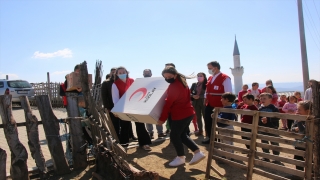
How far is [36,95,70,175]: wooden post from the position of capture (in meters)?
4.96

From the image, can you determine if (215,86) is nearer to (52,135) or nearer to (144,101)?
(144,101)

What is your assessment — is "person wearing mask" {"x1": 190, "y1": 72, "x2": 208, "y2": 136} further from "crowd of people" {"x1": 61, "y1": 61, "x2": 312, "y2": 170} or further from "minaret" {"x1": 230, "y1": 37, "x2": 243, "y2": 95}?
"minaret" {"x1": 230, "y1": 37, "x2": 243, "y2": 95}

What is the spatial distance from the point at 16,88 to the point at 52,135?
572 inches

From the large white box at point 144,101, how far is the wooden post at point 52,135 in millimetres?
1137

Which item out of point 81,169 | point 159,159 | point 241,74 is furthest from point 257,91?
point 241,74

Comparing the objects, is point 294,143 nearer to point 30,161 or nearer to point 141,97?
point 141,97

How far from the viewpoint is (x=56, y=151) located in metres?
4.98

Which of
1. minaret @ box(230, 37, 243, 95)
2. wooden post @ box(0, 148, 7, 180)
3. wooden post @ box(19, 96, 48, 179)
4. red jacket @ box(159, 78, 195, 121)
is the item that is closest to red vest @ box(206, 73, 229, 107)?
red jacket @ box(159, 78, 195, 121)

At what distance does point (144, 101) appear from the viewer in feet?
15.3

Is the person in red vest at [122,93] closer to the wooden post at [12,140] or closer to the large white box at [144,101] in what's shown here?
the large white box at [144,101]

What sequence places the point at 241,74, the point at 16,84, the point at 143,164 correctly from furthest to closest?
the point at 241,74, the point at 16,84, the point at 143,164

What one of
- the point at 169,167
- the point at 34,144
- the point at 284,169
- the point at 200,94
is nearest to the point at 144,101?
the point at 169,167

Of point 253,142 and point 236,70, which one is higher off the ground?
point 236,70

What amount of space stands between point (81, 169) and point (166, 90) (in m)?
2.23
